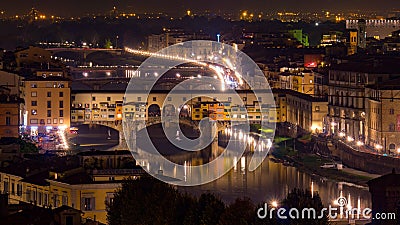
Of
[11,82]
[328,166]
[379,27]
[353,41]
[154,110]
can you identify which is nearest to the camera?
[328,166]

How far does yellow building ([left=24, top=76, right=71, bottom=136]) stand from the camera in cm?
1905

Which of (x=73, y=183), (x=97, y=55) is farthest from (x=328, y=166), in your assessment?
(x=97, y=55)

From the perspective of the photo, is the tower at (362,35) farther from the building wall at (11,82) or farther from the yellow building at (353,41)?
the building wall at (11,82)

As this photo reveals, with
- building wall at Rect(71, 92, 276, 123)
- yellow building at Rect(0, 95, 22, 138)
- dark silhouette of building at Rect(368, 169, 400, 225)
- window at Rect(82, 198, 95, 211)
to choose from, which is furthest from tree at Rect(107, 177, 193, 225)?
building wall at Rect(71, 92, 276, 123)

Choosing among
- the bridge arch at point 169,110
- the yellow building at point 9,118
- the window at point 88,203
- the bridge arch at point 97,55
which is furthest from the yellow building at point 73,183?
the bridge arch at point 97,55

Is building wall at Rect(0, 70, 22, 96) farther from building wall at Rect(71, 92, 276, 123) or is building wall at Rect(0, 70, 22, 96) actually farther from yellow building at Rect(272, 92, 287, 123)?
yellow building at Rect(272, 92, 287, 123)

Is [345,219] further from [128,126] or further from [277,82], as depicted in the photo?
[277,82]

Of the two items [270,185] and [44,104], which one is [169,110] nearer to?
[44,104]

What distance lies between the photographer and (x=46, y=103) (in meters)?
19.1

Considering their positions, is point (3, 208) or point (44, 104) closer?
point (3, 208)

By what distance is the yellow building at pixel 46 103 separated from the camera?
62.5ft

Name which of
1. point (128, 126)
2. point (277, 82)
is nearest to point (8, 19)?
point (277, 82)

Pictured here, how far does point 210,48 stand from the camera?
116 ft

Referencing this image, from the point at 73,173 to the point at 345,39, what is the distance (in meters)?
19.5
